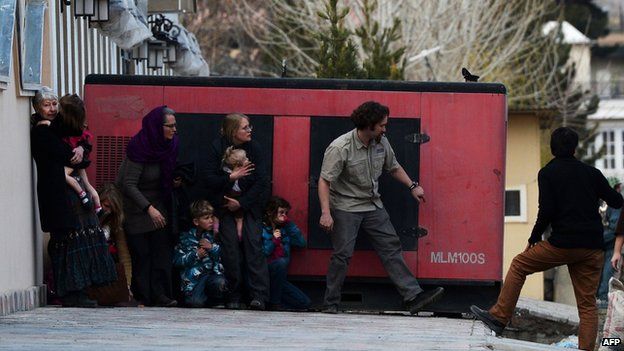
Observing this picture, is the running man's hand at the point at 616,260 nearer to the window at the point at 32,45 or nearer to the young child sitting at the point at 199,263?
the young child sitting at the point at 199,263

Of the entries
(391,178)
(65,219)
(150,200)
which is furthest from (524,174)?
(65,219)

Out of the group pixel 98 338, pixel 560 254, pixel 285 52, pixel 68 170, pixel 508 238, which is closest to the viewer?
pixel 98 338

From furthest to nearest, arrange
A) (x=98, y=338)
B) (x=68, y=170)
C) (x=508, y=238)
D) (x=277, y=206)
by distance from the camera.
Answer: (x=508, y=238) < (x=277, y=206) < (x=68, y=170) < (x=98, y=338)

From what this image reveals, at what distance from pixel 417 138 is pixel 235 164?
5.47ft

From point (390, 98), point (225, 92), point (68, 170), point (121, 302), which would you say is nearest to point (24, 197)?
point (68, 170)

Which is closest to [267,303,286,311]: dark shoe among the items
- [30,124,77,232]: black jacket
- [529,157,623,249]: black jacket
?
[30,124,77,232]: black jacket

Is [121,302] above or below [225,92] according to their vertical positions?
below

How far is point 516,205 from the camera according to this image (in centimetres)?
2658

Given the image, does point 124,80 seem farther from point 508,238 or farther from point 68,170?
point 508,238

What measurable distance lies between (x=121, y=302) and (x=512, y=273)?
3.43 meters

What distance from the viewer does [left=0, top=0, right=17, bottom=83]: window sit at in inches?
485

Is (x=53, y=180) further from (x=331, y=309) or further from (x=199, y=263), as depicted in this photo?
(x=331, y=309)

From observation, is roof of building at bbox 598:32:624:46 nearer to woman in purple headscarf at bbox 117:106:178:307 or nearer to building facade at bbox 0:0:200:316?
woman in purple headscarf at bbox 117:106:178:307

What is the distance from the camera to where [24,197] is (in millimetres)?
13148
